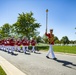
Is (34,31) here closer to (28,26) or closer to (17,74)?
(28,26)

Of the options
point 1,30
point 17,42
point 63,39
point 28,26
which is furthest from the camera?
point 63,39

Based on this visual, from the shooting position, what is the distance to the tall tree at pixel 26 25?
2271 inches

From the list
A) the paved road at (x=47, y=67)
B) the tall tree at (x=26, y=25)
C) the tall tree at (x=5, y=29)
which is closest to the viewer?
the paved road at (x=47, y=67)

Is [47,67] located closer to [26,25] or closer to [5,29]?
[26,25]

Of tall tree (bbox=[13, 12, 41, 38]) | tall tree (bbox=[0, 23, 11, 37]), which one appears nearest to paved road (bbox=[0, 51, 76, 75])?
tall tree (bbox=[13, 12, 41, 38])

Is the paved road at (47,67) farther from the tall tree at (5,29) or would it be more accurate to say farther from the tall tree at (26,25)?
the tall tree at (5,29)

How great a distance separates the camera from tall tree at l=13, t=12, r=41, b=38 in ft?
189

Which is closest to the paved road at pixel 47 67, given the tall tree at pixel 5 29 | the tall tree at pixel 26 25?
the tall tree at pixel 26 25

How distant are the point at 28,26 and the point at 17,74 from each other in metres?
50.6

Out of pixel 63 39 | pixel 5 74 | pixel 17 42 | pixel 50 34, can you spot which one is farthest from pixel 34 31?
pixel 63 39

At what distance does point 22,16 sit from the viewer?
201 ft

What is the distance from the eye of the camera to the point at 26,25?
5847 cm

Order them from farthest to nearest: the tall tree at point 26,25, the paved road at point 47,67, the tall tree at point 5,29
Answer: the tall tree at point 5,29
the tall tree at point 26,25
the paved road at point 47,67

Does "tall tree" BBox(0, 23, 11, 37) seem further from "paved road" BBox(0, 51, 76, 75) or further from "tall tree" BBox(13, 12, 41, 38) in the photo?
"paved road" BBox(0, 51, 76, 75)
